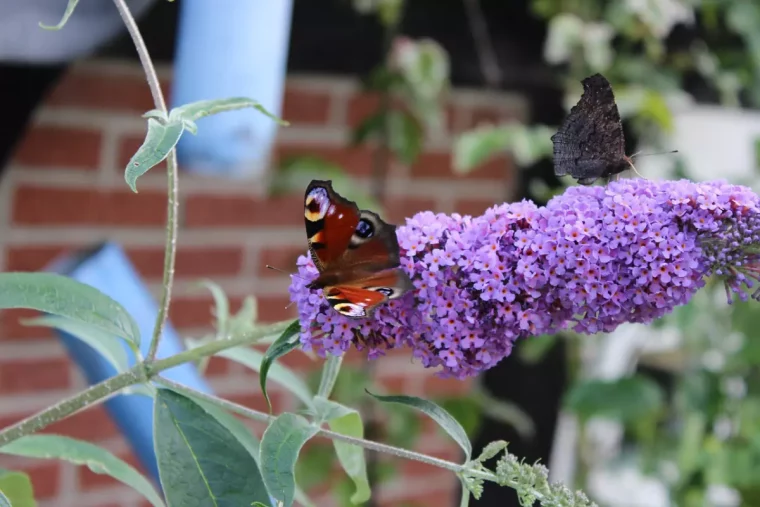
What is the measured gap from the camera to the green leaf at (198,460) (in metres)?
0.72

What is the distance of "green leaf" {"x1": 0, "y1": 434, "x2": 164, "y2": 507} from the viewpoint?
88cm

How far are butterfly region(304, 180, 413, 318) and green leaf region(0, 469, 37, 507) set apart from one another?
1.27 ft

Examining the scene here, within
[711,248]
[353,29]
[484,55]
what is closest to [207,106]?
[711,248]

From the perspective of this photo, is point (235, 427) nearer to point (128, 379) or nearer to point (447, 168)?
point (128, 379)

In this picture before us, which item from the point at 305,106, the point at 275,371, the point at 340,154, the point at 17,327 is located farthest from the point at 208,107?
the point at 340,154

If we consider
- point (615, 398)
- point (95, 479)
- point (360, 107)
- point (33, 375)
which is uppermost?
point (360, 107)

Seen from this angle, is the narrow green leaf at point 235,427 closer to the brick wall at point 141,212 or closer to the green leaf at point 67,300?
the green leaf at point 67,300

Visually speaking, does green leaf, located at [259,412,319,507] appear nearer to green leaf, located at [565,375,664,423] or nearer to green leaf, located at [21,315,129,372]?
green leaf, located at [21,315,129,372]

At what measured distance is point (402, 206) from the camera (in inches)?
81.0

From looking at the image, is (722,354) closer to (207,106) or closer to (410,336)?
(410,336)

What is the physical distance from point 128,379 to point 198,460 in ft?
0.33

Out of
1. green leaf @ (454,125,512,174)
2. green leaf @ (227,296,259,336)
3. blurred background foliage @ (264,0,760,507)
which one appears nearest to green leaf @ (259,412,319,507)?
green leaf @ (227,296,259,336)

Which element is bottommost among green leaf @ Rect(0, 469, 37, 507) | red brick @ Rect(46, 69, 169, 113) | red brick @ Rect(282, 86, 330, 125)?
green leaf @ Rect(0, 469, 37, 507)

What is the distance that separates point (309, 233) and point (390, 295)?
3.8 inches
